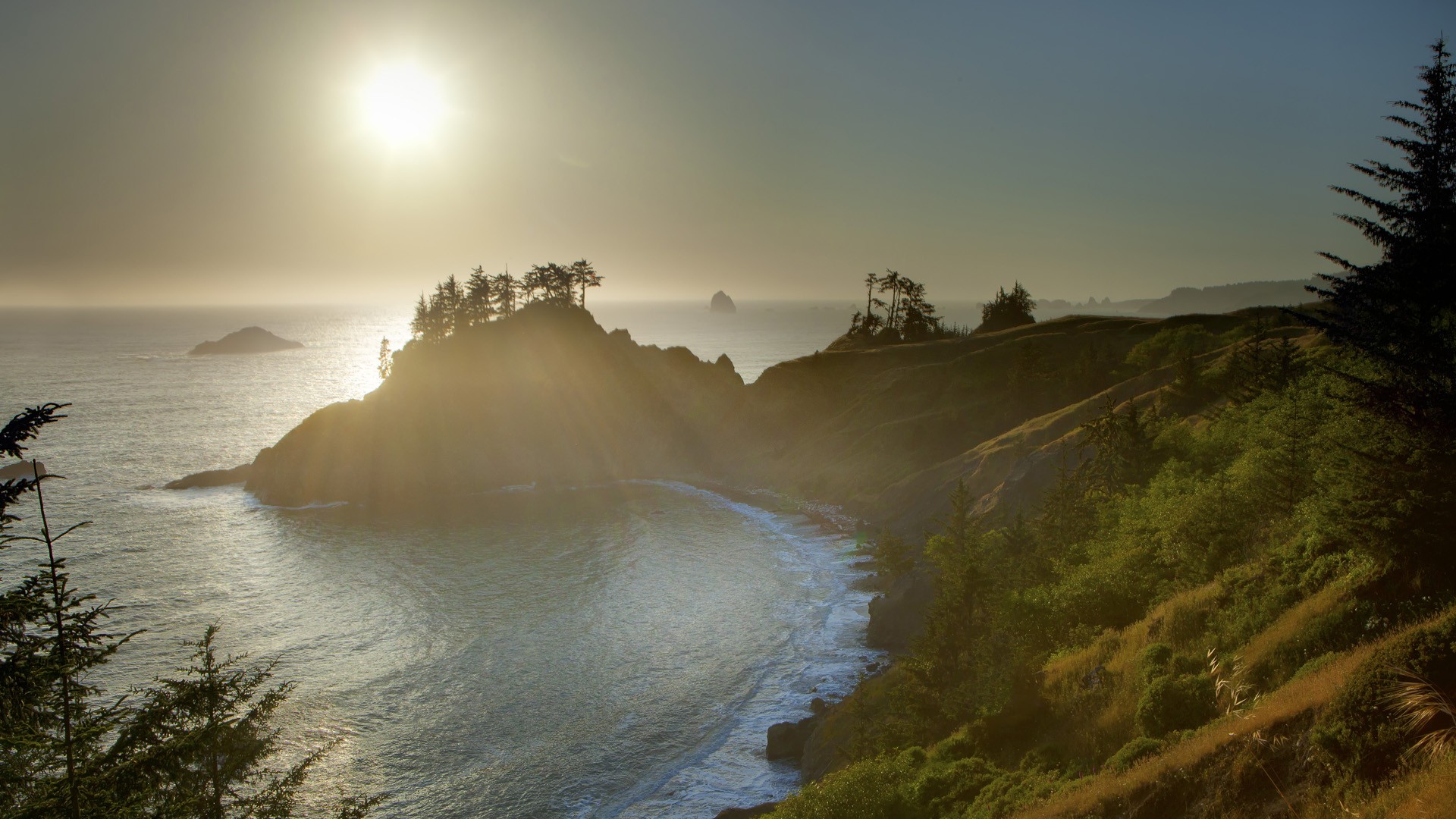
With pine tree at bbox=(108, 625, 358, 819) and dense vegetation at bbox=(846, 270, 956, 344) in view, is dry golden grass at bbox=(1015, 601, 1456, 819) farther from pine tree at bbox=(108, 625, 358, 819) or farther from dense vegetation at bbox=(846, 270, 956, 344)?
dense vegetation at bbox=(846, 270, 956, 344)

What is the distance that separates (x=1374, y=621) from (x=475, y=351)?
341 ft

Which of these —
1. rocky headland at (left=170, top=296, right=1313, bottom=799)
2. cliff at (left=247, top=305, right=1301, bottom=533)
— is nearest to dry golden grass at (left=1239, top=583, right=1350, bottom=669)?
rocky headland at (left=170, top=296, right=1313, bottom=799)

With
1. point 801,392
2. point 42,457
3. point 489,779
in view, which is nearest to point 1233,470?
point 489,779

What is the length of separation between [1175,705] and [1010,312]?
117m

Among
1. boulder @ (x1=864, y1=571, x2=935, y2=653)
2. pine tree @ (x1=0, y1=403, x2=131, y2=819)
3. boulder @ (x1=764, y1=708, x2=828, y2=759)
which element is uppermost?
pine tree @ (x1=0, y1=403, x2=131, y2=819)

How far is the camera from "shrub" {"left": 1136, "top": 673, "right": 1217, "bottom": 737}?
19.2m

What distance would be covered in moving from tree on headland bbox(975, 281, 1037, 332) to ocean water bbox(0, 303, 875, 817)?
6756cm

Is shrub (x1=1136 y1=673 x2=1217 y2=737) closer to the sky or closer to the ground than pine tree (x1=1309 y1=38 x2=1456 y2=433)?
closer to the ground

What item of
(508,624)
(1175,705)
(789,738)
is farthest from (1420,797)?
(508,624)

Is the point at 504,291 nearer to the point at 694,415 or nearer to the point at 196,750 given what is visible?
the point at 694,415

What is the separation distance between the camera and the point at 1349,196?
20.7 metres

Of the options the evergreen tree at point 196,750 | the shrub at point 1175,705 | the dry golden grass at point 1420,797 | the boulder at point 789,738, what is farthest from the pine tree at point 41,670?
the boulder at point 789,738

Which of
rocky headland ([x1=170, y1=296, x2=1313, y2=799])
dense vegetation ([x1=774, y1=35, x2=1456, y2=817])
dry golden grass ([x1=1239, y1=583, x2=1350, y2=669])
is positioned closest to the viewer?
dense vegetation ([x1=774, y1=35, x2=1456, y2=817])

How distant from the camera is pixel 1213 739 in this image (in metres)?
16.2
